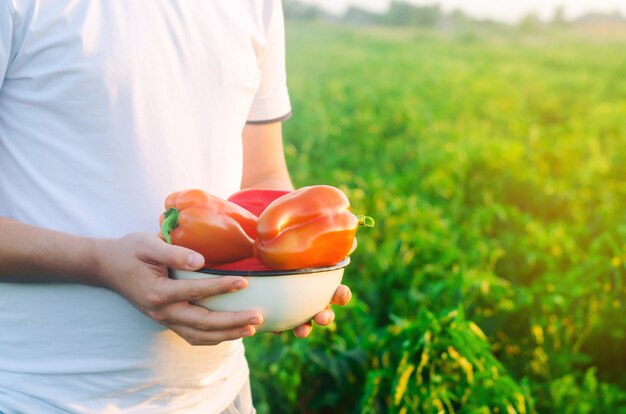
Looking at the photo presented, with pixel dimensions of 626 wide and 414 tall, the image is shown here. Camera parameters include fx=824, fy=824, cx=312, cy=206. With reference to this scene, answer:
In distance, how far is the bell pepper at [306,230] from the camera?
1.37 m

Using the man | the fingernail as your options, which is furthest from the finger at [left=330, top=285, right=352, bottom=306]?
the fingernail

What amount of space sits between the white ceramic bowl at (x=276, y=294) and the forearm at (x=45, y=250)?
153 mm

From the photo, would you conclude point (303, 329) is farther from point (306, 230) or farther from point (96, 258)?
point (96, 258)

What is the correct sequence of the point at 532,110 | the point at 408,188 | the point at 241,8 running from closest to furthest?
the point at 241,8, the point at 408,188, the point at 532,110

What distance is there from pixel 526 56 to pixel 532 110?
55.9 feet

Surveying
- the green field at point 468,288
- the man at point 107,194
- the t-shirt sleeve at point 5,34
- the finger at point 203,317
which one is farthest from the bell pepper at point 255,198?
the green field at point 468,288

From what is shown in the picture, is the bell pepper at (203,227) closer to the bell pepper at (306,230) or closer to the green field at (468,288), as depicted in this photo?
the bell pepper at (306,230)

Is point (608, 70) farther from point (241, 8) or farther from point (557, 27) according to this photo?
point (557, 27)

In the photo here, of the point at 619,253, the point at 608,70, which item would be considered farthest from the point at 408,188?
the point at 608,70

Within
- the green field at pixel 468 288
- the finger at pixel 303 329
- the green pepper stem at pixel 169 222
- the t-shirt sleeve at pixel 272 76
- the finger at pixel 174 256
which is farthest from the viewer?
the green field at pixel 468 288

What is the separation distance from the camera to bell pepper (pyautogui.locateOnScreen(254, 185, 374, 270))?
137 cm

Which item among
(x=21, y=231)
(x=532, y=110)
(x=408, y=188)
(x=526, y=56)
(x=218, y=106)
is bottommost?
(x=526, y=56)

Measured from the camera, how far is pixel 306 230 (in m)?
1.40

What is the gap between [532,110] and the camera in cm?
1431
